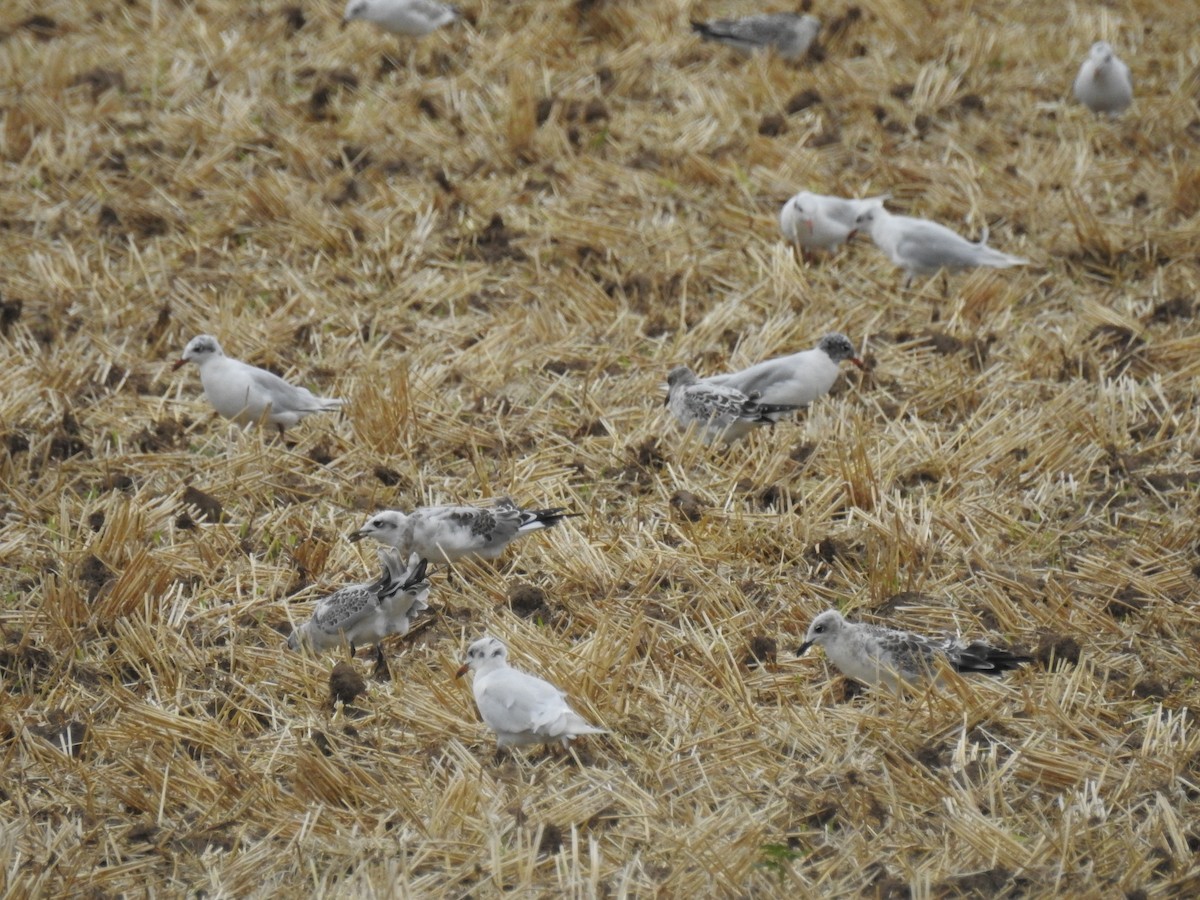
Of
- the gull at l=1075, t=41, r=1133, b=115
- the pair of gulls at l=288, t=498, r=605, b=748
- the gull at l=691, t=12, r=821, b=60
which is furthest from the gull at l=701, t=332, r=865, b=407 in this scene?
the gull at l=691, t=12, r=821, b=60

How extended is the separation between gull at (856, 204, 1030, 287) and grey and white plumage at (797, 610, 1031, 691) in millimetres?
3610

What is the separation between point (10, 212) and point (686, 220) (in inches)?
175

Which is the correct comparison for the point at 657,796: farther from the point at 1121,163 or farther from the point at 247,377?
the point at 1121,163

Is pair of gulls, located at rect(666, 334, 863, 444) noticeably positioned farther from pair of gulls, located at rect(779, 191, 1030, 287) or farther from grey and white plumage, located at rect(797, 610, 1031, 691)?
grey and white plumage, located at rect(797, 610, 1031, 691)

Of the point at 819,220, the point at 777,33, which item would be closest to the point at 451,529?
the point at 819,220

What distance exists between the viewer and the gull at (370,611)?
5680 millimetres

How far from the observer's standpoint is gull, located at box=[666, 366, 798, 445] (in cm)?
705

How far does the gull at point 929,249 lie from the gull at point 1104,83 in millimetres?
2291

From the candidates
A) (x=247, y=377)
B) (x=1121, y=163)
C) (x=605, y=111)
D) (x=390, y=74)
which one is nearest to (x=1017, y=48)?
(x=1121, y=163)

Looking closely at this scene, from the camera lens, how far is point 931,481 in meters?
6.97

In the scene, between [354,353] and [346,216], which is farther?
[346,216]

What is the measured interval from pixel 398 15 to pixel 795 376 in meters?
5.70

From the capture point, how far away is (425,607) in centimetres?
604

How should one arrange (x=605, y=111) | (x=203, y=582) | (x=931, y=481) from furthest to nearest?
1. (x=605, y=111)
2. (x=931, y=481)
3. (x=203, y=582)
